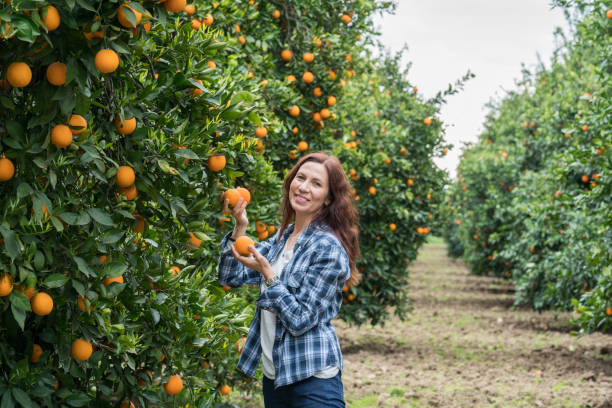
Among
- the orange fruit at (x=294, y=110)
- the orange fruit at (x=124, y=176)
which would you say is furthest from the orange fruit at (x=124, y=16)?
the orange fruit at (x=294, y=110)

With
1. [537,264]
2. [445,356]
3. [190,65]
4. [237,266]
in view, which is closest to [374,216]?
[445,356]

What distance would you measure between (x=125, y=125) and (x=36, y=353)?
75 cm

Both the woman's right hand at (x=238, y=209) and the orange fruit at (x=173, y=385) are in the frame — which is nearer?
the orange fruit at (x=173, y=385)

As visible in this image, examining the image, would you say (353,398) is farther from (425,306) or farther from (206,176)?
(425,306)

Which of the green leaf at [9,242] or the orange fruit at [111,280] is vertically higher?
the green leaf at [9,242]

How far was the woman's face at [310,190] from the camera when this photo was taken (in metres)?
2.82

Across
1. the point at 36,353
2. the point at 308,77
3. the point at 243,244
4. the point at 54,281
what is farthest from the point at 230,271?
the point at 308,77

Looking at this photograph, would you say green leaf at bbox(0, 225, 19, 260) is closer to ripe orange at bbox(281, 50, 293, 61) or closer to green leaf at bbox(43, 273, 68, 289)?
green leaf at bbox(43, 273, 68, 289)

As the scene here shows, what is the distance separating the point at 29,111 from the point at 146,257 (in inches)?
25.4

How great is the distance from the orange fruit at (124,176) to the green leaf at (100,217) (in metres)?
0.15

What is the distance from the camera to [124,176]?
2010mm

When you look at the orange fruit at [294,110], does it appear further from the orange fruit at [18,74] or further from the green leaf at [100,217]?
the orange fruit at [18,74]

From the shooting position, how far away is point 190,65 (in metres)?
2.28

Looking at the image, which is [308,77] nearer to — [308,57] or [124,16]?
[308,57]
